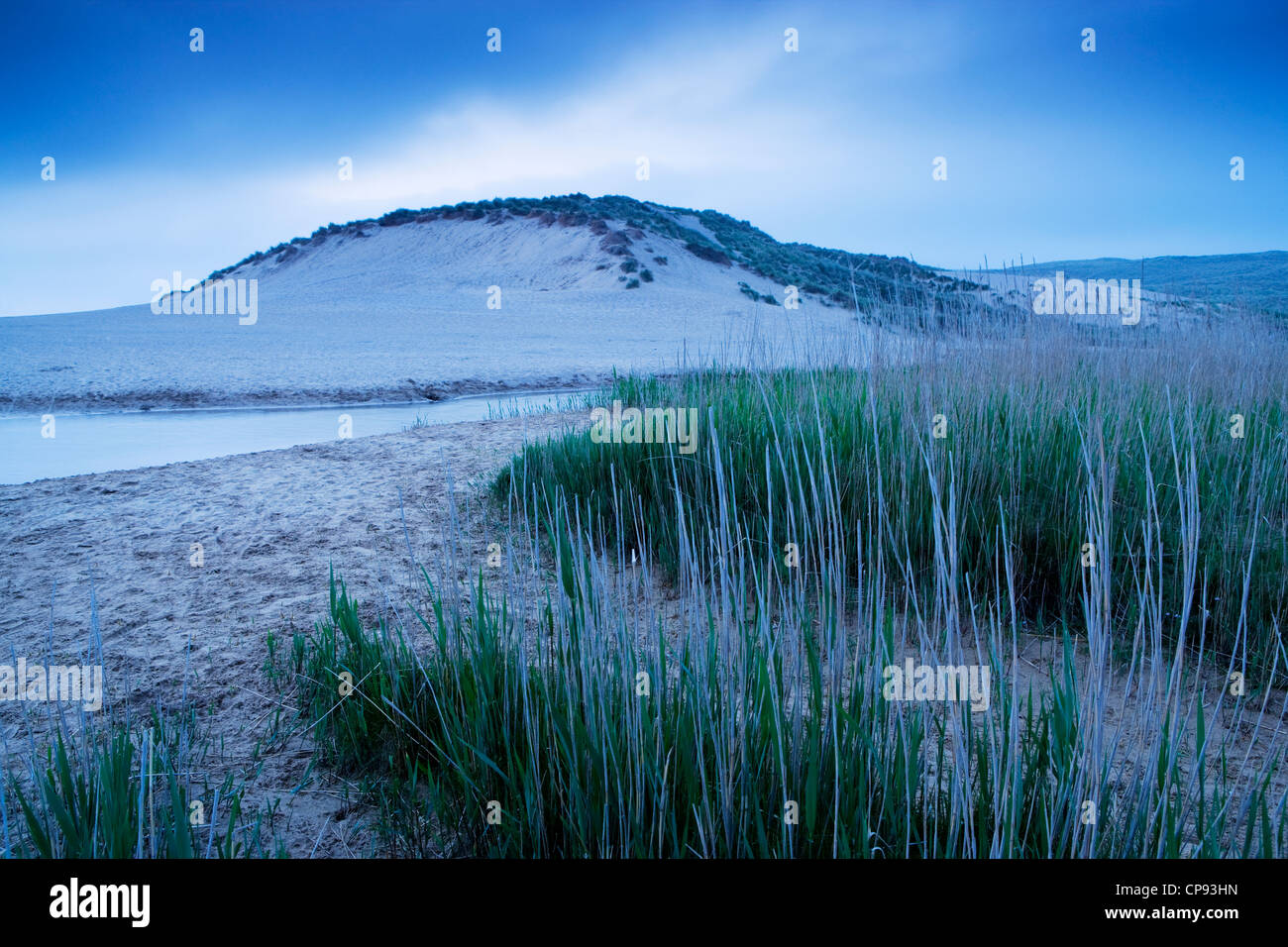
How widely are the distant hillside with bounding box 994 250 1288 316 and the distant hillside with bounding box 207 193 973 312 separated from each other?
354 inches

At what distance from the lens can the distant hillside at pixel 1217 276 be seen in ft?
20.2

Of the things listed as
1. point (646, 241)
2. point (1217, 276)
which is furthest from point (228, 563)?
point (646, 241)

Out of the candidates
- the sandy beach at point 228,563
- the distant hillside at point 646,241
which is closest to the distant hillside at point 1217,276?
the sandy beach at point 228,563

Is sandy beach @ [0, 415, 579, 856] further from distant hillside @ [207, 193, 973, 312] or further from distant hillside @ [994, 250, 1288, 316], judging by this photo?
distant hillside @ [207, 193, 973, 312]

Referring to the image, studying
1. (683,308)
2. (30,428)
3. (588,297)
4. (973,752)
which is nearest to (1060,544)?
(973,752)

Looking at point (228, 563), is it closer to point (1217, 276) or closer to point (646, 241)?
point (1217, 276)

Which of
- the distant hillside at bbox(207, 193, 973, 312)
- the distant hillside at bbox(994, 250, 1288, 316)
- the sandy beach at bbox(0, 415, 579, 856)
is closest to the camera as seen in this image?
the sandy beach at bbox(0, 415, 579, 856)

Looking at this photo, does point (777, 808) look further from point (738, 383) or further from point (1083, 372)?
point (1083, 372)

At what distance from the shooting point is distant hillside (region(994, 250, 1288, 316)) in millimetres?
6166

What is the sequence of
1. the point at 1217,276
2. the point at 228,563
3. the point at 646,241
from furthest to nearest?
the point at 646,241, the point at 1217,276, the point at 228,563

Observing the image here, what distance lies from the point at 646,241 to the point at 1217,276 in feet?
75.6

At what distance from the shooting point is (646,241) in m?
35.1

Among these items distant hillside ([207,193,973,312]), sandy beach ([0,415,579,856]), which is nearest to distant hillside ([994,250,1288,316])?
sandy beach ([0,415,579,856])

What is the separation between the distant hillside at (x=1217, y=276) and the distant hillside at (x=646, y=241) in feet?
29.5
